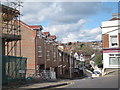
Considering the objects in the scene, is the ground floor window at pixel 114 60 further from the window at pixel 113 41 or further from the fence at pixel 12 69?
the fence at pixel 12 69

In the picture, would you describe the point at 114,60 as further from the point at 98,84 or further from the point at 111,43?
the point at 98,84

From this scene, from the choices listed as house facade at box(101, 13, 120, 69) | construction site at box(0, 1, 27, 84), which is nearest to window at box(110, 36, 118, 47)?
house facade at box(101, 13, 120, 69)

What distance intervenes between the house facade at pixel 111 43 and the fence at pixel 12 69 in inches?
442

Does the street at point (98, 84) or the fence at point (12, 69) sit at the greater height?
the fence at point (12, 69)

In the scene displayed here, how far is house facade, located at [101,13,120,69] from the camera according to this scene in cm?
2778

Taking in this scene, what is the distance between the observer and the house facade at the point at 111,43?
27781 mm

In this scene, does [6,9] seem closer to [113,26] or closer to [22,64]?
[22,64]

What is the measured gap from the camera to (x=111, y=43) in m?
28.5

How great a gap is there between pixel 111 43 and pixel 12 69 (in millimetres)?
13994

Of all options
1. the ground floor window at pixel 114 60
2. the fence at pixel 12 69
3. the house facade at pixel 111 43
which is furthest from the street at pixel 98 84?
the house facade at pixel 111 43

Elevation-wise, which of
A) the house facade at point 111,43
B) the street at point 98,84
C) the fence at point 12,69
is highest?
the house facade at point 111,43

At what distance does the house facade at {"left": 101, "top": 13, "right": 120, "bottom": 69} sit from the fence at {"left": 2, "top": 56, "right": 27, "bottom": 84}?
442 inches

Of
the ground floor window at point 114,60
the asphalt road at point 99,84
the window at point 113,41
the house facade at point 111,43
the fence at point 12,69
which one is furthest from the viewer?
the window at point 113,41

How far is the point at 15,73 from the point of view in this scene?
776 inches
